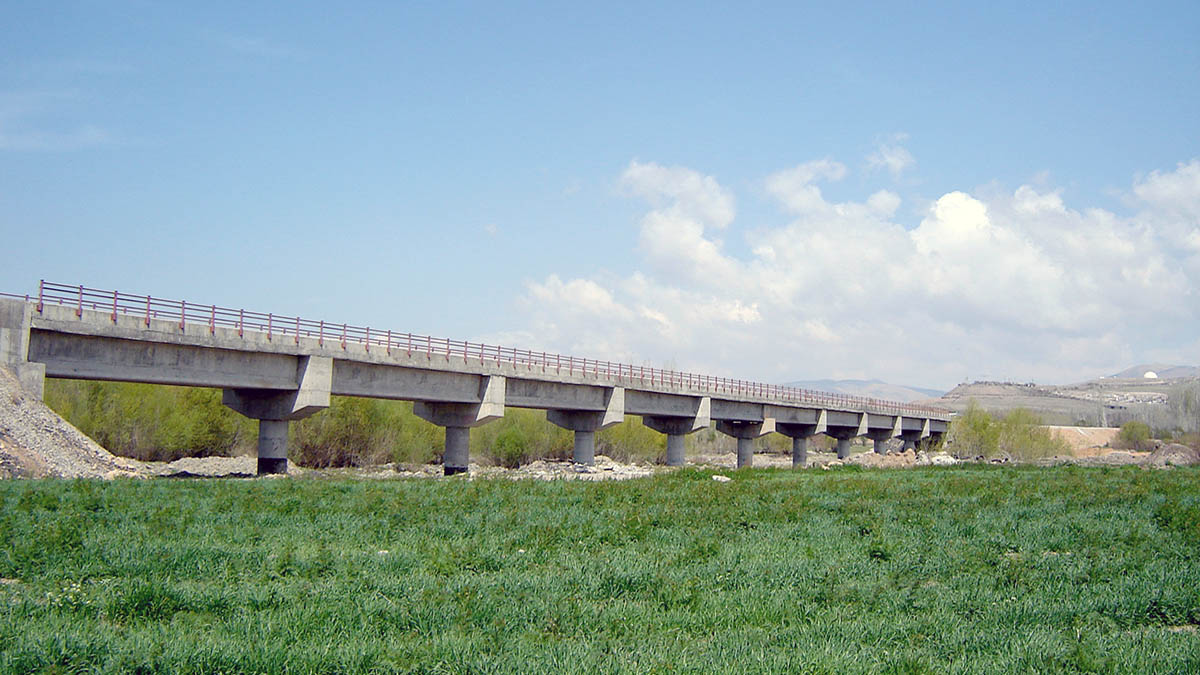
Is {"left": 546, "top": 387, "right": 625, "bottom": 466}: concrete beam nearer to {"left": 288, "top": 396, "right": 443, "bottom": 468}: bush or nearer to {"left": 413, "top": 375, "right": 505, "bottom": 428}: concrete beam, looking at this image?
{"left": 413, "top": 375, "right": 505, "bottom": 428}: concrete beam

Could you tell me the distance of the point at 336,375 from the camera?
4162 centimetres

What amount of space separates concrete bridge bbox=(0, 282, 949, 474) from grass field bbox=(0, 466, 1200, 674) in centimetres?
1418

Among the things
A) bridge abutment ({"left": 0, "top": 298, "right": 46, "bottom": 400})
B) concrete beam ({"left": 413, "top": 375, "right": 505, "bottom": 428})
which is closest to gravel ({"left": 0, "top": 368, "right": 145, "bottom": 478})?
bridge abutment ({"left": 0, "top": 298, "right": 46, "bottom": 400})

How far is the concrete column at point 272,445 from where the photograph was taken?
1597 inches

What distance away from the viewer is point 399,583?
10812mm

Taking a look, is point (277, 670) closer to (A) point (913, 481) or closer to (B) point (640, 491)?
(B) point (640, 491)

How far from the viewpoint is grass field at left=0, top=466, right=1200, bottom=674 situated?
26.1 feet

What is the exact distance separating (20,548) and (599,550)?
27.5 feet

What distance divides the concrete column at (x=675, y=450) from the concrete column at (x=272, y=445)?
31.3 metres

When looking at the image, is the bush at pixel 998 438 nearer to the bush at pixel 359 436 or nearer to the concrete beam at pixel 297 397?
the bush at pixel 359 436

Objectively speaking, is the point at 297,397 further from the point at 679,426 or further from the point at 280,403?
the point at 679,426

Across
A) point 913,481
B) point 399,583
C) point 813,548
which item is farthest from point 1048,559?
point 913,481

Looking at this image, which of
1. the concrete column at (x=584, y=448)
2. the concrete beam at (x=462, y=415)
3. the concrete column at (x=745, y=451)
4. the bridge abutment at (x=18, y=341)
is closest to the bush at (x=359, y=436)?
the concrete column at (x=584, y=448)

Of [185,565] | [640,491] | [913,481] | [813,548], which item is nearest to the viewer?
[185,565]
